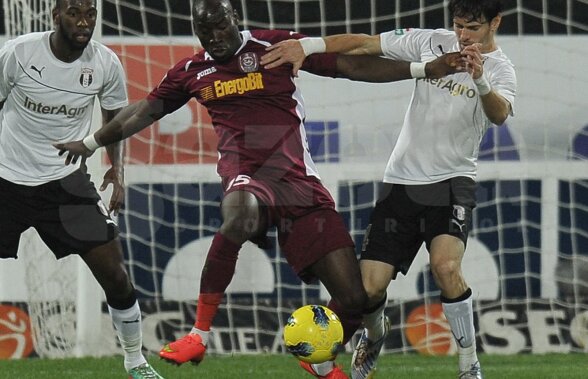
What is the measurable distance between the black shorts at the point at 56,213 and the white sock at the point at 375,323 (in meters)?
1.39

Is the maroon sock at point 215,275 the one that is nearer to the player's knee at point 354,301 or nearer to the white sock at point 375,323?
the player's knee at point 354,301

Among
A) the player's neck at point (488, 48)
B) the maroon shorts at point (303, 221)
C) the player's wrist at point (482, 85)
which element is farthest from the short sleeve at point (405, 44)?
the maroon shorts at point (303, 221)

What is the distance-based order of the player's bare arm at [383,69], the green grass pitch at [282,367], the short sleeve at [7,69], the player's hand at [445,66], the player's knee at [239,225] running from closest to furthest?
the player's knee at [239,225] < the player's hand at [445,66] < the player's bare arm at [383,69] < the short sleeve at [7,69] < the green grass pitch at [282,367]

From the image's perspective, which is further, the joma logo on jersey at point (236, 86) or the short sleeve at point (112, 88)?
the short sleeve at point (112, 88)

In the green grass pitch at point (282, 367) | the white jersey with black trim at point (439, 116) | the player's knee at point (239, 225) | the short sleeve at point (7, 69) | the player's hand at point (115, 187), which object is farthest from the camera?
the green grass pitch at point (282, 367)

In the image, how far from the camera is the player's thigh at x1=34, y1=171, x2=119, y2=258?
657cm

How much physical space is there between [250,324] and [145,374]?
2.71 m

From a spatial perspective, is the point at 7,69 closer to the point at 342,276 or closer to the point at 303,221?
the point at 303,221

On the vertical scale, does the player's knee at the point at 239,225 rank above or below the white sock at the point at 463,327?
above

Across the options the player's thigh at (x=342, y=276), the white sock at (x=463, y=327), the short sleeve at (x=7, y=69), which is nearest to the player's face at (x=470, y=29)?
the player's thigh at (x=342, y=276)

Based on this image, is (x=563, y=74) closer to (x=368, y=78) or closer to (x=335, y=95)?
(x=335, y=95)

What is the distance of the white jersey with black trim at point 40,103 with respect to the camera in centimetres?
667

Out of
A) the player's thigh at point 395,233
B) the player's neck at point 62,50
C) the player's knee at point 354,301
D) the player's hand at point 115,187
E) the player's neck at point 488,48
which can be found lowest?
the player's knee at point 354,301

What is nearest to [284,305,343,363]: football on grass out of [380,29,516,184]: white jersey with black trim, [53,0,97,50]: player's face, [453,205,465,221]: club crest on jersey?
[453,205,465,221]: club crest on jersey
